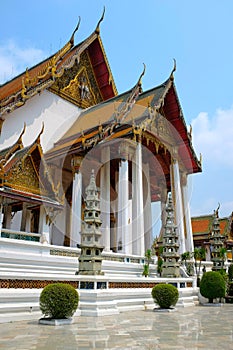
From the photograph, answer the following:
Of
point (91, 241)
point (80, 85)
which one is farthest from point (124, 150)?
point (91, 241)

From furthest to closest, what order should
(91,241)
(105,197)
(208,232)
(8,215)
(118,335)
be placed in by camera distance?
1. (208,232)
2. (105,197)
3. (8,215)
4. (91,241)
5. (118,335)

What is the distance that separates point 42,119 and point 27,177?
477 centimetres

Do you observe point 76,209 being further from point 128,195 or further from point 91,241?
point 91,241

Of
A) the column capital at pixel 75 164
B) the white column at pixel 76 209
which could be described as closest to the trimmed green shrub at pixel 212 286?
the white column at pixel 76 209

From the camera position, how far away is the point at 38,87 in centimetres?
1255

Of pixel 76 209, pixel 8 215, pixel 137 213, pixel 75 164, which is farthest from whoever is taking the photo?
pixel 75 164

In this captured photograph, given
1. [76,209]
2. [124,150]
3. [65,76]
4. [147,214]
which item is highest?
[65,76]

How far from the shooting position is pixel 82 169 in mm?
13688

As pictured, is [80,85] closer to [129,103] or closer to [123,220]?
[129,103]

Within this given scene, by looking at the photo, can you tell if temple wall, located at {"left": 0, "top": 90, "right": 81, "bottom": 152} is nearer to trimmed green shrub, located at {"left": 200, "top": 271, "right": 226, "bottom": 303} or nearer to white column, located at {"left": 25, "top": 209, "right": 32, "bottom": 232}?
white column, located at {"left": 25, "top": 209, "right": 32, "bottom": 232}

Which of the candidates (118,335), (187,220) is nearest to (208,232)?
(187,220)

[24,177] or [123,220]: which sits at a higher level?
[24,177]

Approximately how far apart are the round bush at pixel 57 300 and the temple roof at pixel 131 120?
7334mm

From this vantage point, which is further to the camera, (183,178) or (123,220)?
(183,178)
